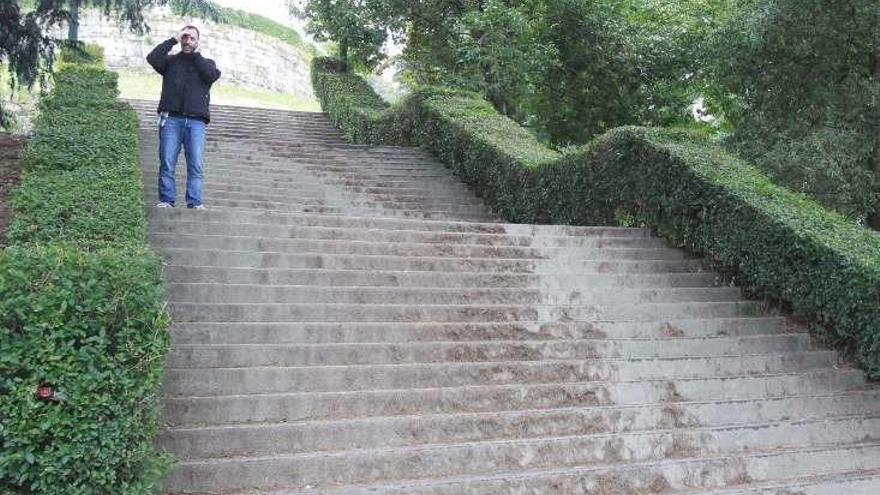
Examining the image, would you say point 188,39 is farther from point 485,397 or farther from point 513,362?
point 485,397

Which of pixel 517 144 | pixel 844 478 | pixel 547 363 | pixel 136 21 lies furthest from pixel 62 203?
pixel 517 144

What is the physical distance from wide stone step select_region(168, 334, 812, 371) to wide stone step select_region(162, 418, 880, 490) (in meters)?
0.85

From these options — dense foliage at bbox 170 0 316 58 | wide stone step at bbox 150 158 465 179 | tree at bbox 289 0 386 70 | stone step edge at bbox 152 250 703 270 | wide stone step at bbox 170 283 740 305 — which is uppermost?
dense foliage at bbox 170 0 316 58

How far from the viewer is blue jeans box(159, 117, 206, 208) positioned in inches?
279

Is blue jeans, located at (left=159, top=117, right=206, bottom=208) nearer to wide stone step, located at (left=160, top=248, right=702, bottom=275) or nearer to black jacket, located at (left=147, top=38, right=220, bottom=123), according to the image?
black jacket, located at (left=147, top=38, right=220, bottom=123)

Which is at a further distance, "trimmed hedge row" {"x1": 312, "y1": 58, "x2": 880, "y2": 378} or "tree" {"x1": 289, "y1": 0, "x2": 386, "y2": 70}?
"tree" {"x1": 289, "y1": 0, "x2": 386, "y2": 70}

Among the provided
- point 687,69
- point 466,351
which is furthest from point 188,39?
point 687,69

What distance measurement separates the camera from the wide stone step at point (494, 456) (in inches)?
162

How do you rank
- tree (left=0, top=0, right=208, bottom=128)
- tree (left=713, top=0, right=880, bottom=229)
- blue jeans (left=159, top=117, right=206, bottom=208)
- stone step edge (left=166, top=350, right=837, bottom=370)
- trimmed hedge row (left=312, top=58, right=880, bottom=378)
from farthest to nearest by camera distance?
1. tree (left=713, top=0, right=880, bottom=229)
2. tree (left=0, top=0, right=208, bottom=128)
3. blue jeans (left=159, top=117, right=206, bottom=208)
4. trimmed hedge row (left=312, top=58, right=880, bottom=378)
5. stone step edge (left=166, top=350, right=837, bottom=370)

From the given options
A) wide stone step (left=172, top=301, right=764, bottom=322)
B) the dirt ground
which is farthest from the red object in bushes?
the dirt ground

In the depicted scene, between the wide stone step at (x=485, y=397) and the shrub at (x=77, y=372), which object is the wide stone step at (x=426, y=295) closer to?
the wide stone step at (x=485, y=397)

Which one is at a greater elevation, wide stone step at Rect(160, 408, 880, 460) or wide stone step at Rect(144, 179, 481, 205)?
wide stone step at Rect(144, 179, 481, 205)

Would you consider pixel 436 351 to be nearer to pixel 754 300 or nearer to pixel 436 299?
pixel 436 299

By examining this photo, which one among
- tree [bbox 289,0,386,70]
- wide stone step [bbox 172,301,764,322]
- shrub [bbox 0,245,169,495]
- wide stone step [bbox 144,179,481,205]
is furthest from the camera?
tree [bbox 289,0,386,70]
